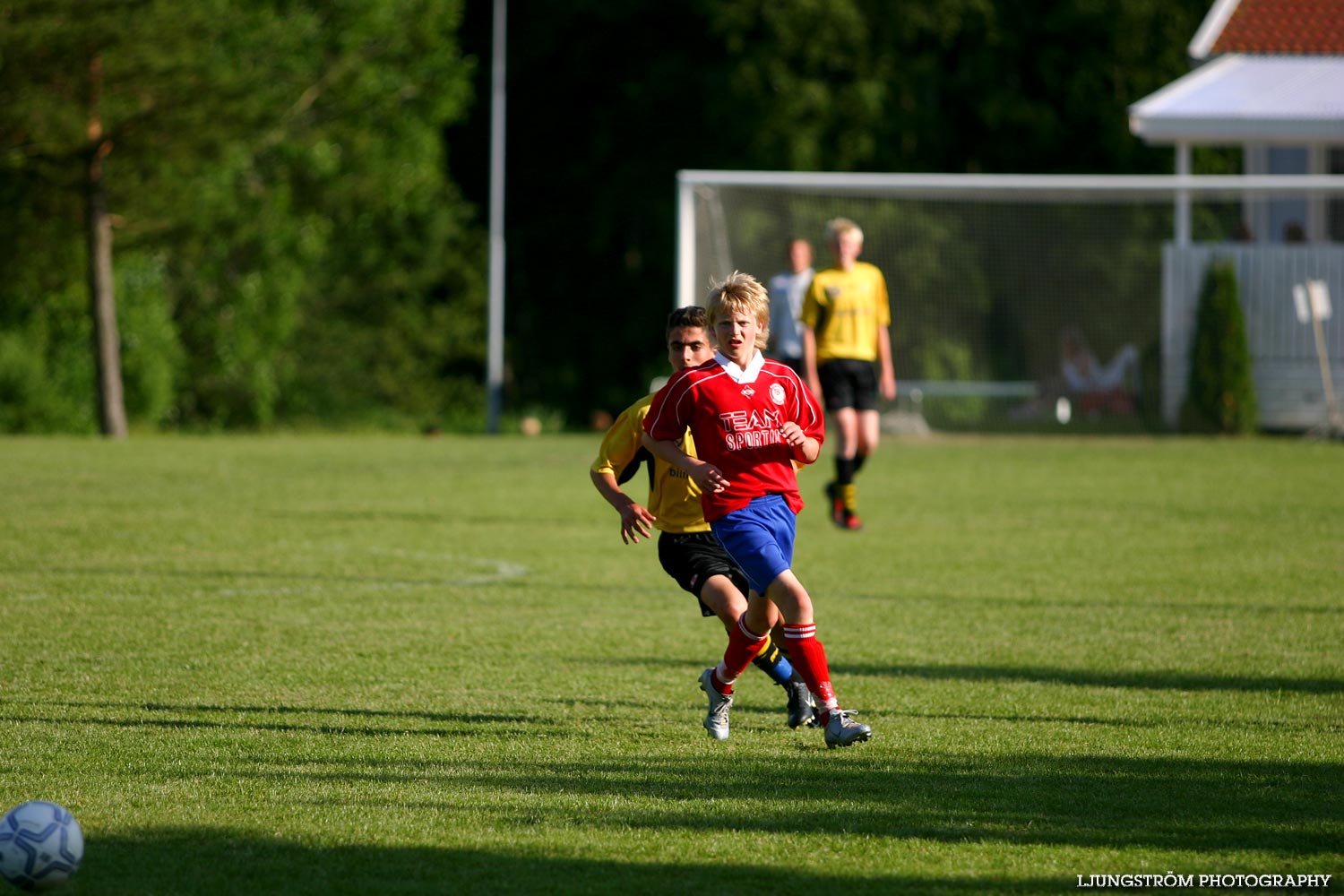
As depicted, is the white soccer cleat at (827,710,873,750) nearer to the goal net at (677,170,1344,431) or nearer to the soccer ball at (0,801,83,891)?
the soccer ball at (0,801,83,891)

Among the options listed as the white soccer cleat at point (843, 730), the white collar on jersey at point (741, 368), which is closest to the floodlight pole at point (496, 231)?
the white collar on jersey at point (741, 368)

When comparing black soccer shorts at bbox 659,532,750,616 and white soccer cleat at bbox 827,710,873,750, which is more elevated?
black soccer shorts at bbox 659,532,750,616

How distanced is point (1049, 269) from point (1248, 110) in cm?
355

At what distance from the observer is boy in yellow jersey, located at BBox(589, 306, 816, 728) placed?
5.65 meters

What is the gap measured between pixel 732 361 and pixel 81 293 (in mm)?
23607

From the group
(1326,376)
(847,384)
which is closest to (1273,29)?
(1326,376)

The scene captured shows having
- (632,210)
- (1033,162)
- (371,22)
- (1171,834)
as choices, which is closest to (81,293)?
(371,22)

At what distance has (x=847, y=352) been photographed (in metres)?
11.8

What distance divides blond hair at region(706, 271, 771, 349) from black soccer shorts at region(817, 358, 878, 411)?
6.39 metres

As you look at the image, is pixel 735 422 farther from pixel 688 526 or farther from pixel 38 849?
pixel 38 849

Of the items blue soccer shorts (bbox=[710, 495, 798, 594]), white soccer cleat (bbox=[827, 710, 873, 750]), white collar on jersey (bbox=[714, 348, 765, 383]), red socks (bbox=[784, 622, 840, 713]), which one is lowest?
white soccer cleat (bbox=[827, 710, 873, 750])

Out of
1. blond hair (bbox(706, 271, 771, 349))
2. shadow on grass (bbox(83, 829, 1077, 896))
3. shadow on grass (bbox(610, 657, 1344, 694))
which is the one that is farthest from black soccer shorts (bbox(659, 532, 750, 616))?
shadow on grass (bbox(83, 829, 1077, 896))

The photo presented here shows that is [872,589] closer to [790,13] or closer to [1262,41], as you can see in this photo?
[1262,41]

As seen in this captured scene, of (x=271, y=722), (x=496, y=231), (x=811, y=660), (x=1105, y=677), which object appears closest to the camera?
(x=811, y=660)
